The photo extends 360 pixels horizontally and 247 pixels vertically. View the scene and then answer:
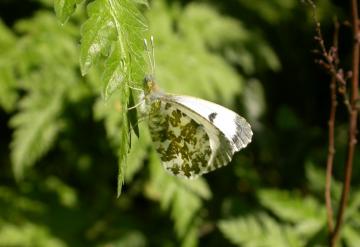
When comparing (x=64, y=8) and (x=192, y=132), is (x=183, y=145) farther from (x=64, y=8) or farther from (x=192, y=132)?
(x=64, y=8)

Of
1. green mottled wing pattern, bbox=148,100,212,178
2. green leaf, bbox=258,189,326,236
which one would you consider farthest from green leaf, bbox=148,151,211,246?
green mottled wing pattern, bbox=148,100,212,178

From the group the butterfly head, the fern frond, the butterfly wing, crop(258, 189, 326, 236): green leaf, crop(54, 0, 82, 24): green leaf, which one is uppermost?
crop(54, 0, 82, 24): green leaf

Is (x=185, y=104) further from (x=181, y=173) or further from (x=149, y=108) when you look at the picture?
(x=181, y=173)

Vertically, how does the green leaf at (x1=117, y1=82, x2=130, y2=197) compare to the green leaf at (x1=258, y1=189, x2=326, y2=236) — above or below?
above

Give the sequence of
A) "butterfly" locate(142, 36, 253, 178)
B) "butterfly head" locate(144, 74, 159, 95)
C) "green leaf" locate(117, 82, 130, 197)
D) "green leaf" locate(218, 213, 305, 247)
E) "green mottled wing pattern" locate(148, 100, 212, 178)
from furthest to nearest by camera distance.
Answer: "green leaf" locate(218, 213, 305, 247)
"green mottled wing pattern" locate(148, 100, 212, 178)
"butterfly" locate(142, 36, 253, 178)
"butterfly head" locate(144, 74, 159, 95)
"green leaf" locate(117, 82, 130, 197)

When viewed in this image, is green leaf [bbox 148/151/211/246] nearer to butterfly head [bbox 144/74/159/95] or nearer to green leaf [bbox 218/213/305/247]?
green leaf [bbox 218/213/305/247]

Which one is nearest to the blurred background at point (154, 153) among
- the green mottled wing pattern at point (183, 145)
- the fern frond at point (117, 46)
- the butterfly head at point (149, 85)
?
the green mottled wing pattern at point (183, 145)

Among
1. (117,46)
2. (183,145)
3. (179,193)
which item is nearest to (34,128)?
(179,193)
